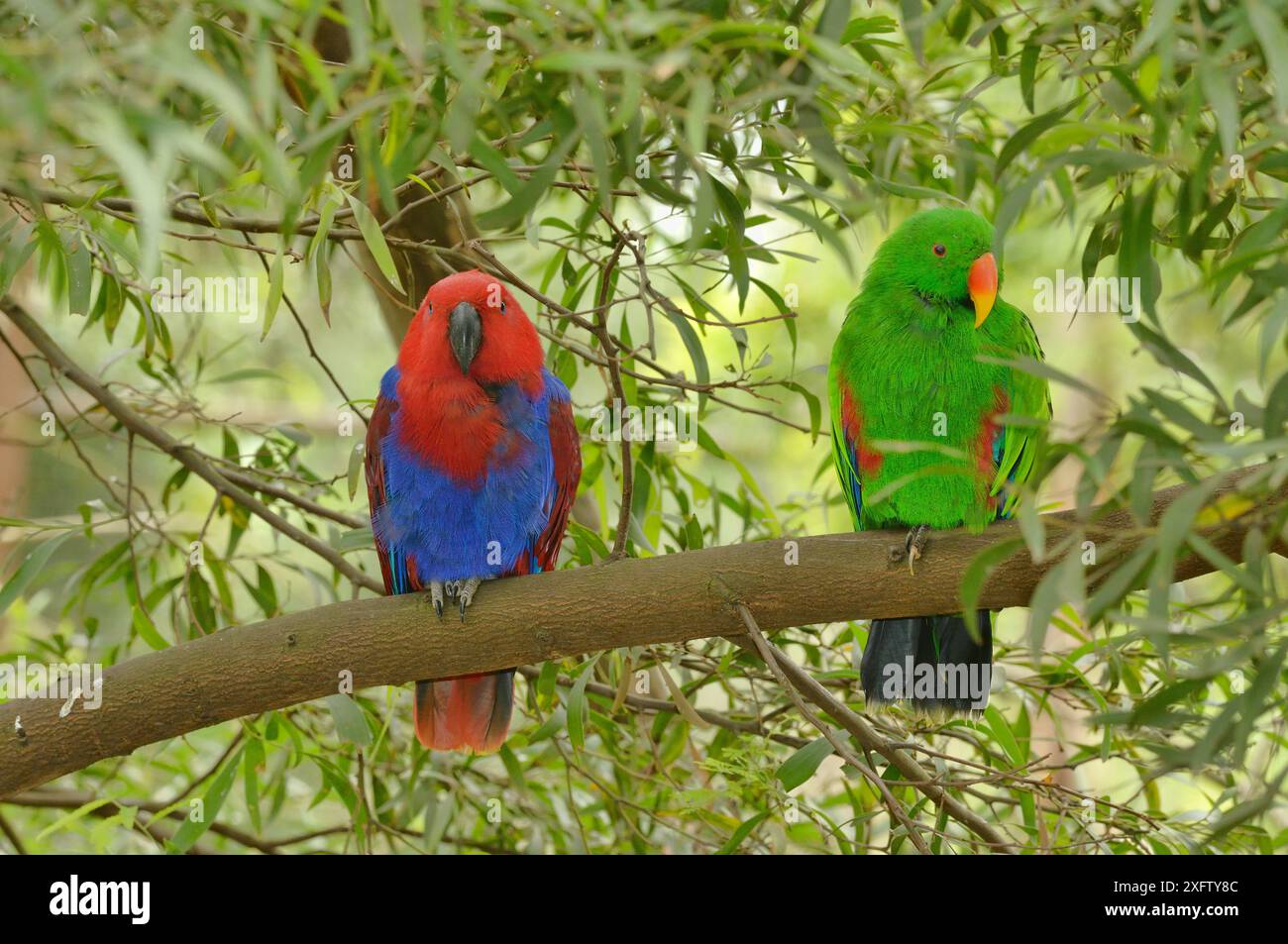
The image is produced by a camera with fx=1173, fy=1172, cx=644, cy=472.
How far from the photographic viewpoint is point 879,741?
224cm

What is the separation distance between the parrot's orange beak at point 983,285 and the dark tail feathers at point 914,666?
651 millimetres

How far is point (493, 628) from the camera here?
2.08 meters

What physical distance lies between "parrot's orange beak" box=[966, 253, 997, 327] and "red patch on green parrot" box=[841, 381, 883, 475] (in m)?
0.33

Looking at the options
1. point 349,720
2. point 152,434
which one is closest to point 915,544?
point 349,720

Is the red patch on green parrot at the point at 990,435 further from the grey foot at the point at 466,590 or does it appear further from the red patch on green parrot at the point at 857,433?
the grey foot at the point at 466,590

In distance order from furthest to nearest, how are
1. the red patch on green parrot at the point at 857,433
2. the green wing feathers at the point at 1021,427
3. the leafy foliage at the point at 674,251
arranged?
the red patch on green parrot at the point at 857,433, the green wing feathers at the point at 1021,427, the leafy foliage at the point at 674,251

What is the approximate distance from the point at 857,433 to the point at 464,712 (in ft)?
3.58

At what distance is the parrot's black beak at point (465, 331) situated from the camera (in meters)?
2.40

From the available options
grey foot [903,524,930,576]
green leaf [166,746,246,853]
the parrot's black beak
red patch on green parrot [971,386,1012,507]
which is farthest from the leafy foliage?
red patch on green parrot [971,386,1012,507]

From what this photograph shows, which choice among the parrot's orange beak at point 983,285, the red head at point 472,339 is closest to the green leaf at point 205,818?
the red head at point 472,339
